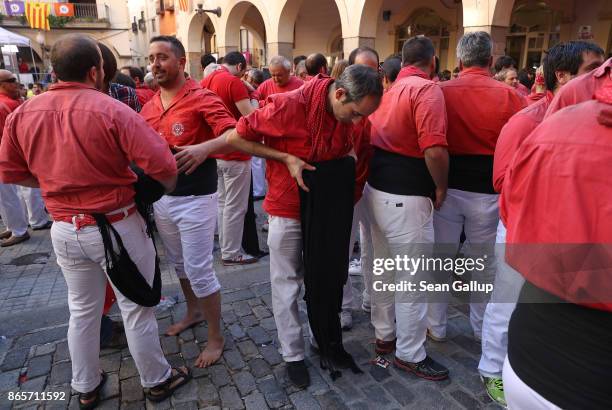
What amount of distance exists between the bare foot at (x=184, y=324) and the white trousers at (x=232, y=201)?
51.9 inches

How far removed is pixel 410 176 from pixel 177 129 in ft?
4.96

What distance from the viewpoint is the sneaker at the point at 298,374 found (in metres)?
2.63

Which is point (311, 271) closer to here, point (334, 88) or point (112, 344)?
point (334, 88)

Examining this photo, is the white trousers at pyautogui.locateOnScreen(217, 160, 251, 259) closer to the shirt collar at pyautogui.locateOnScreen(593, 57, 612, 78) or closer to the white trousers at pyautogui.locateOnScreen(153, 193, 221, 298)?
Result: the white trousers at pyautogui.locateOnScreen(153, 193, 221, 298)

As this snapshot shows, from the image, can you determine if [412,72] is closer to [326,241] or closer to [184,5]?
[326,241]

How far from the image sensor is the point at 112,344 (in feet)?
10.1

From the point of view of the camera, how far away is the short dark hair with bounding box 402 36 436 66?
8.91ft

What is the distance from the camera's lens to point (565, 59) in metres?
2.47

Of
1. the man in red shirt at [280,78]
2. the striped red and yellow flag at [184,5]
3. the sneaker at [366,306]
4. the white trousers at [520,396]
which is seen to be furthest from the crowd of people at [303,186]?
the striped red and yellow flag at [184,5]

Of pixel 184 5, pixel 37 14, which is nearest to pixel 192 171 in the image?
pixel 184 5

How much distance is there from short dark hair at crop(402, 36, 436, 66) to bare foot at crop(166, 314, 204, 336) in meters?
2.49

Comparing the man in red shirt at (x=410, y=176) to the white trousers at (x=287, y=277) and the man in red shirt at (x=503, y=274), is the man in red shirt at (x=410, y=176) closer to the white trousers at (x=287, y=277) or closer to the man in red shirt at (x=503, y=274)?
the man in red shirt at (x=503, y=274)

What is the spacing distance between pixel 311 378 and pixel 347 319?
0.68 m

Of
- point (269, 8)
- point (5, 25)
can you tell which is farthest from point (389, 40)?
Answer: point (5, 25)
